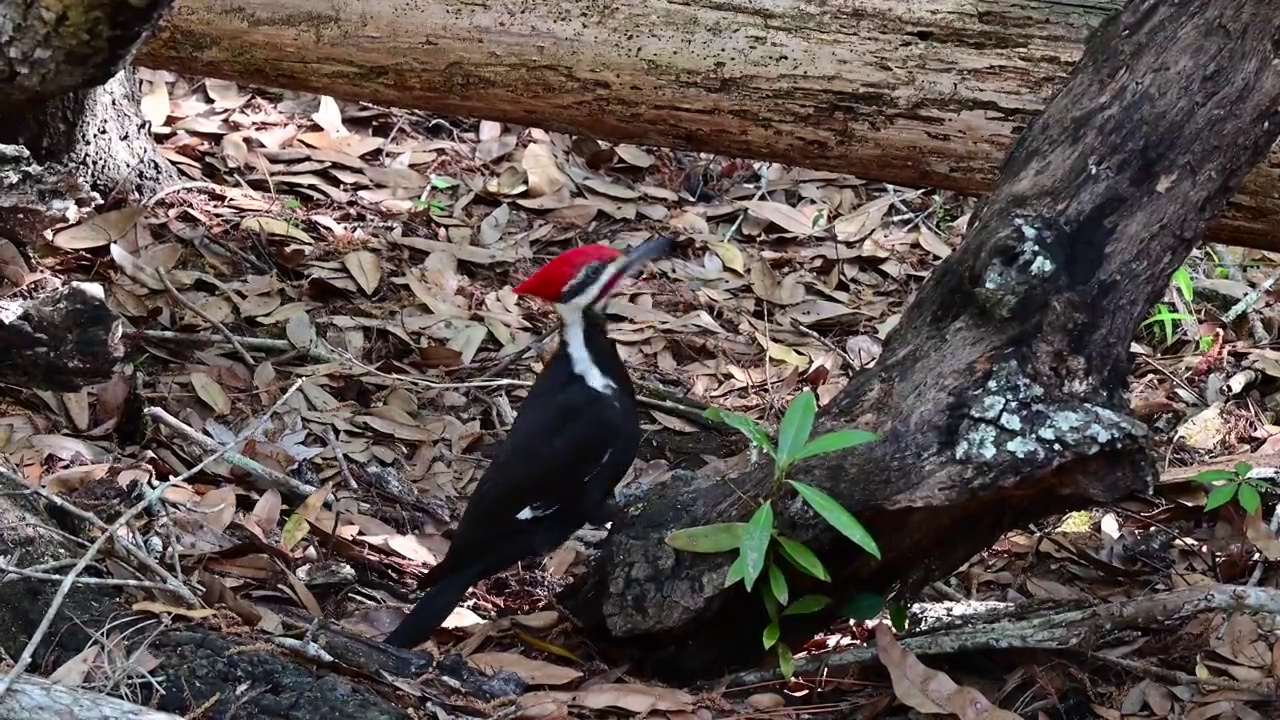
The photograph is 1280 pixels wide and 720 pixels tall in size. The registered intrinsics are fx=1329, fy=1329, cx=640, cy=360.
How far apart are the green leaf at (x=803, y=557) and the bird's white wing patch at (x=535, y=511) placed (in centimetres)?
76

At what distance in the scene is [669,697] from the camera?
236 centimetres

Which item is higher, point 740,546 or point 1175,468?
point 740,546

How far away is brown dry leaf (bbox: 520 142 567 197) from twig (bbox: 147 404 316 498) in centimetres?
174

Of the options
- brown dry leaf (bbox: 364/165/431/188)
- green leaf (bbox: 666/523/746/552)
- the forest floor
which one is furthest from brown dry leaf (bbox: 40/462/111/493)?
brown dry leaf (bbox: 364/165/431/188)

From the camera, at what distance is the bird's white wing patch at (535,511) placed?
281 cm

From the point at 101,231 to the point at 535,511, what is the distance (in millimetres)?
1814

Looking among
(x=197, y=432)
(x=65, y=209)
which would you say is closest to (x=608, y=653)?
(x=197, y=432)

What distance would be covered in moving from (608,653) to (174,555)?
0.85 m

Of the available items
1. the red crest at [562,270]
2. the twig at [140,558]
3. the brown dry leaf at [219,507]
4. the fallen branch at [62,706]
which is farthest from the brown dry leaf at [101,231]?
the fallen branch at [62,706]

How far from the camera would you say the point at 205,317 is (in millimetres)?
3633

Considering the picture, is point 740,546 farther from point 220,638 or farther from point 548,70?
point 548,70

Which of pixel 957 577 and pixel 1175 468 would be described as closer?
pixel 957 577

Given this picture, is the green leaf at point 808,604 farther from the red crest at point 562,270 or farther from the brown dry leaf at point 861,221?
the brown dry leaf at point 861,221

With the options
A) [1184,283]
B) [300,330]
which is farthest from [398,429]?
[1184,283]
